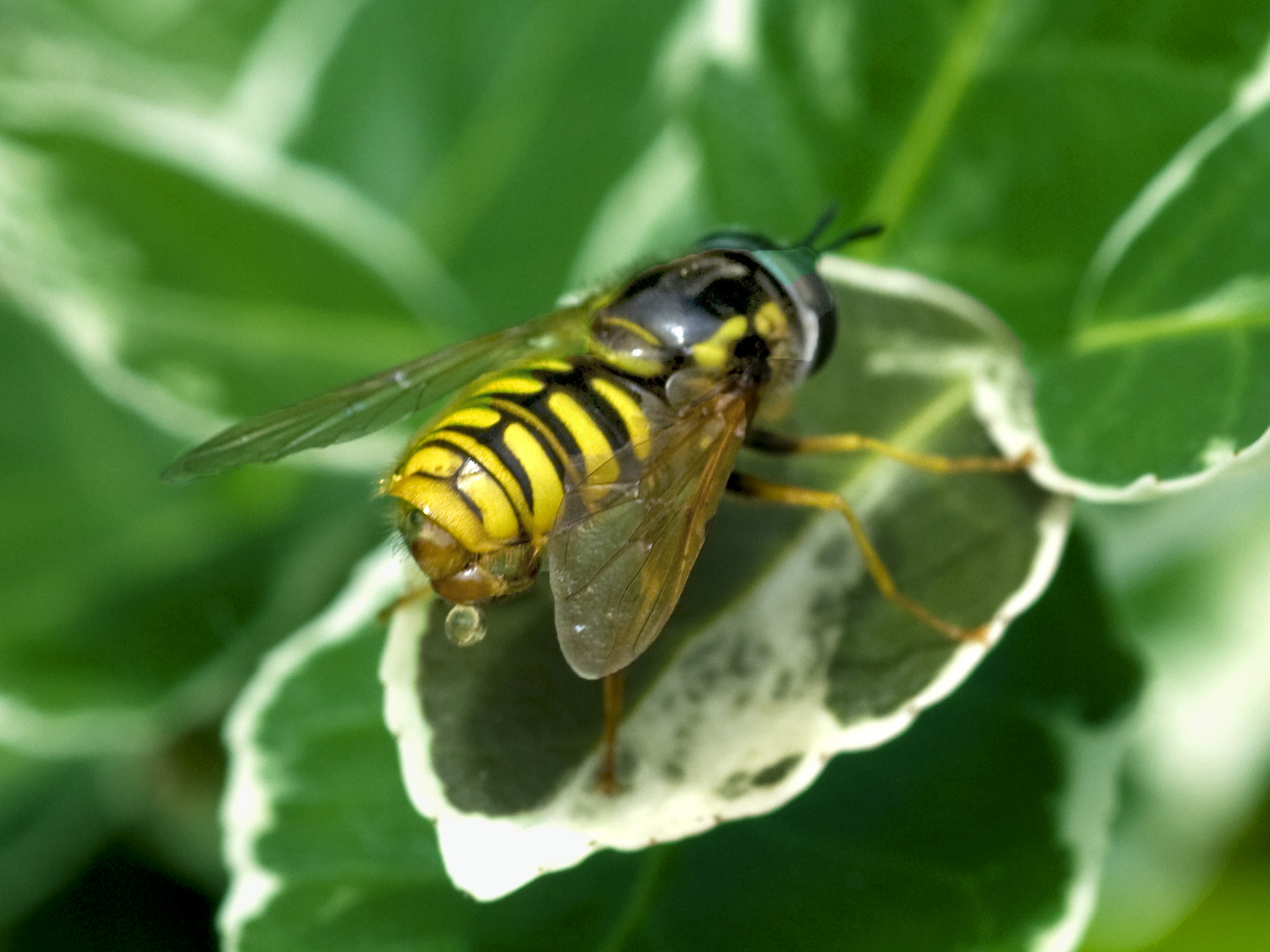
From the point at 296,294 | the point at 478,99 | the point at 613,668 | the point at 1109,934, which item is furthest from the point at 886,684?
the point at 478,99

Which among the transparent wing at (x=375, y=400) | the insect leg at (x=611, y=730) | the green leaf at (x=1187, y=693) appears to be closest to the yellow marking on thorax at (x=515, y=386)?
the transparent wing at (x=375, y=400)

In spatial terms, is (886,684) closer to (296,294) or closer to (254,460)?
(254,460)

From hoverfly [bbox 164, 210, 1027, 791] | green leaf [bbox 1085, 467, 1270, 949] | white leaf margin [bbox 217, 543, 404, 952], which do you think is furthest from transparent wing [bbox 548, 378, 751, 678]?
green leaf [bbox 1085, 467, 1270, 949]

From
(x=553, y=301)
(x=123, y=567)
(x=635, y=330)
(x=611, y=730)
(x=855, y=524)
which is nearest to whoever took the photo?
(x=611, y=730)

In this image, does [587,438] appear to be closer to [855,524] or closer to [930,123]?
[855,524]

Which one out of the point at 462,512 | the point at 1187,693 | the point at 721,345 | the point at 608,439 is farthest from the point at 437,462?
the point at 1187,693

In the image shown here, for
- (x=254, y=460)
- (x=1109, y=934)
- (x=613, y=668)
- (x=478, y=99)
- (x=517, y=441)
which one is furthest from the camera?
(x=478, y=99)
